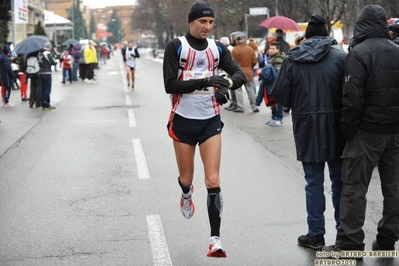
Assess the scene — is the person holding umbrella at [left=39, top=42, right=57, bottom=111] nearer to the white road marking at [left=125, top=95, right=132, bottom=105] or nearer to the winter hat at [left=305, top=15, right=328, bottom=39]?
the white road marking at [left=125, top=95, right=132, bottom=105]

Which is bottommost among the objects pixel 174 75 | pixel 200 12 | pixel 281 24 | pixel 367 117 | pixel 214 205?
pixel 214 205

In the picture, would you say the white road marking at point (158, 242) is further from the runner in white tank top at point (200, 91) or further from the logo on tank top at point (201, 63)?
the logo on tank top at point (201, 63)

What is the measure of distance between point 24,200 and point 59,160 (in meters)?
2.88

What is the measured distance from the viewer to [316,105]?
5738 mm

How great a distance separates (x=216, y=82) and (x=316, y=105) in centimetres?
88

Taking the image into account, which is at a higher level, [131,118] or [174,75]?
[174,75]

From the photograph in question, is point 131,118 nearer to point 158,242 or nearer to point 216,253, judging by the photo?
point 158,242

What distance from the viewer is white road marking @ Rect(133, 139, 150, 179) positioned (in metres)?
9.60

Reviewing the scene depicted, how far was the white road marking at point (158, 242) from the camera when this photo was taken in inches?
223

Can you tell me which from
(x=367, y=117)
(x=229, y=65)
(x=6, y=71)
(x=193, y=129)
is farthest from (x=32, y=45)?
(x=367, y=117)

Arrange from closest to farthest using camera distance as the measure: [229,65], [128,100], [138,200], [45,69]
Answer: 1. [229,65]
2. [138,200]
3. [45,69]
4. [128,100]

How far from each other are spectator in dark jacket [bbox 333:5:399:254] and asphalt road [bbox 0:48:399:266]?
15.6 inches

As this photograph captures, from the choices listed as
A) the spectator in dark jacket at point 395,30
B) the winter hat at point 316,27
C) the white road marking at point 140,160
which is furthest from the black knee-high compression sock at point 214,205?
the white road marking at point 140,160

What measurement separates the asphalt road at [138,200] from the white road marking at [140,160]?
0.02 metres
